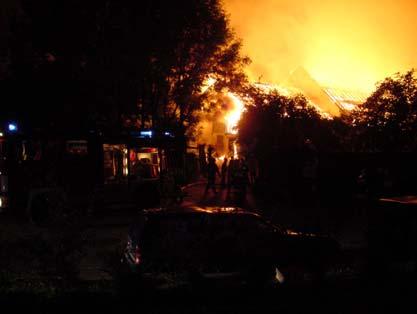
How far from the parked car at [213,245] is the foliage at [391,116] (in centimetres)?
1258

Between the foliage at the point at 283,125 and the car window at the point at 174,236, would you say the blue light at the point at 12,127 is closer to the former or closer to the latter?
the foliage at the point at 283,125

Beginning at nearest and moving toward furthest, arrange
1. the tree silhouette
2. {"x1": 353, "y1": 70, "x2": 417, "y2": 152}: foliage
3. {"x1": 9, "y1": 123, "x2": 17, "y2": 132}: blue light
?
{"x1": 9, "y1": 123, "x2": 17, "y2": 132}: blue light
{"x1": 353, "y1": 70, "x2": 417, "y2": 152}: foliage
the tree silhouette

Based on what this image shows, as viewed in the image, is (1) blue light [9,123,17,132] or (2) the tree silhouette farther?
(2) the tree silhouette

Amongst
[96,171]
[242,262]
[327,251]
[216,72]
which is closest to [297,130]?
[216,72]

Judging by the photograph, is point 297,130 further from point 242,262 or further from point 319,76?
point 319,76

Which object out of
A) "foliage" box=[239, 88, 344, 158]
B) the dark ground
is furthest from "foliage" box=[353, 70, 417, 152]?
the dark ground

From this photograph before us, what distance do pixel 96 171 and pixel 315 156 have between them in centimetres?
860

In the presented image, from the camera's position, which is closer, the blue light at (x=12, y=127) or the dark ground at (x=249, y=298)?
the dark ground at (x=249, y=298)

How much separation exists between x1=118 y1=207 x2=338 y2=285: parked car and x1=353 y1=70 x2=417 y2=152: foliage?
12578 millimetres

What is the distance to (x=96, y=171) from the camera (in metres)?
16.9

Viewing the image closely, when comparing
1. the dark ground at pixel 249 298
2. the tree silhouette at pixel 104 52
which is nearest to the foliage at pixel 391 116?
the tree silhouette at pixel 104 52

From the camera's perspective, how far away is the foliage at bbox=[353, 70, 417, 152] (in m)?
20.4

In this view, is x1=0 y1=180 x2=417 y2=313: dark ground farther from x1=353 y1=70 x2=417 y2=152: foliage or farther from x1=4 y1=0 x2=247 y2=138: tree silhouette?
x1=4 y1=0 x2=247 y2=138: tree silhouette

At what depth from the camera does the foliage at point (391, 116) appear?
802 inches
